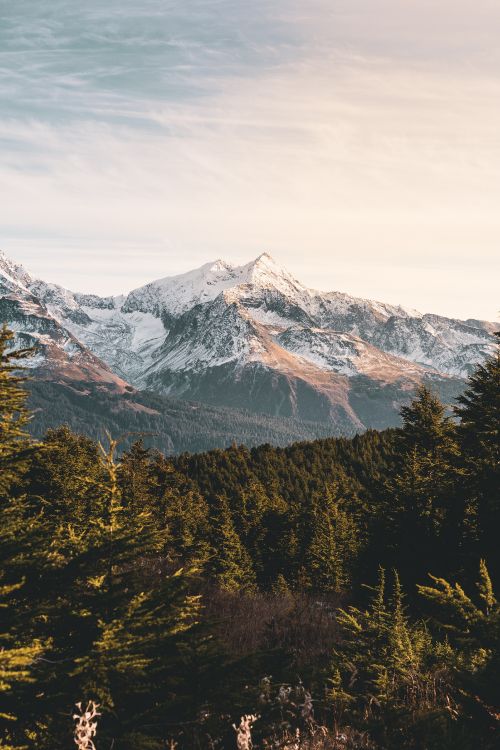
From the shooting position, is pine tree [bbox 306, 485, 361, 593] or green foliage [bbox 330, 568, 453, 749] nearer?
green foliage [bbox 330, 568, 453, 749]

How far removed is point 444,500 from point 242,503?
4593cm

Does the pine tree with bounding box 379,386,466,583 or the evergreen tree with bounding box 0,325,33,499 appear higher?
the evergreen tree with bounding box 0,325,33,499

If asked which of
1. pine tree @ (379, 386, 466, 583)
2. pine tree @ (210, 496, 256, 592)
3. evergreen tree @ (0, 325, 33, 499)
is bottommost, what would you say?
pine tree @ (210, 496, 256, 592)

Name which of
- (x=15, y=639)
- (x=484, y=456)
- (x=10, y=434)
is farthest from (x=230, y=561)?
(x=15, y=639)

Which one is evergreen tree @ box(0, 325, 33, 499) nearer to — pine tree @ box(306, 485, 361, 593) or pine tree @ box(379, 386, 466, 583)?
pine tree @ box(379, 386, 466, 583)

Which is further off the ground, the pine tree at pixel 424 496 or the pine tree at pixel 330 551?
the pine tree at pixel 424 496

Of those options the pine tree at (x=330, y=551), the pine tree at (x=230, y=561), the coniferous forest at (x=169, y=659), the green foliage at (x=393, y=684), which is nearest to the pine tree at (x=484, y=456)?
the coniferous forest at (x=169, y=659)

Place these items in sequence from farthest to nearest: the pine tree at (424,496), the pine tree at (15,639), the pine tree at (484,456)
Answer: the pine tree at (424,496), the pine tree at (484,456), the pine tree at (15,639)

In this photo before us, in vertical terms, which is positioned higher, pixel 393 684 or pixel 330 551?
pixel 393 684

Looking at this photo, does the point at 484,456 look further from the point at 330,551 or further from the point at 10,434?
the point at 330,551

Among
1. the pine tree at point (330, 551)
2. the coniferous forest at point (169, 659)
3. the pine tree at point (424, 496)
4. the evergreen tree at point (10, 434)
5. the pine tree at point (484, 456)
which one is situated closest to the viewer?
the coniferous forest at point (169, 659)

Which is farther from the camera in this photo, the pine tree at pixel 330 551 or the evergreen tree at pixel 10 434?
the pine tree at pixel 330 551

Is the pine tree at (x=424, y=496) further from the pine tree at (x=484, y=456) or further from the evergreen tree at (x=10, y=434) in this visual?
the evergreen tree at (x=10, y=434)

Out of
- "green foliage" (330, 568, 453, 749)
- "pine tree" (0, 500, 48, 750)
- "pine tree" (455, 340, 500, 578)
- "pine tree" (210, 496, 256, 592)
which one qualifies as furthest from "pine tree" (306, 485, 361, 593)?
"pine tree" (0, 500, 48, 750)
